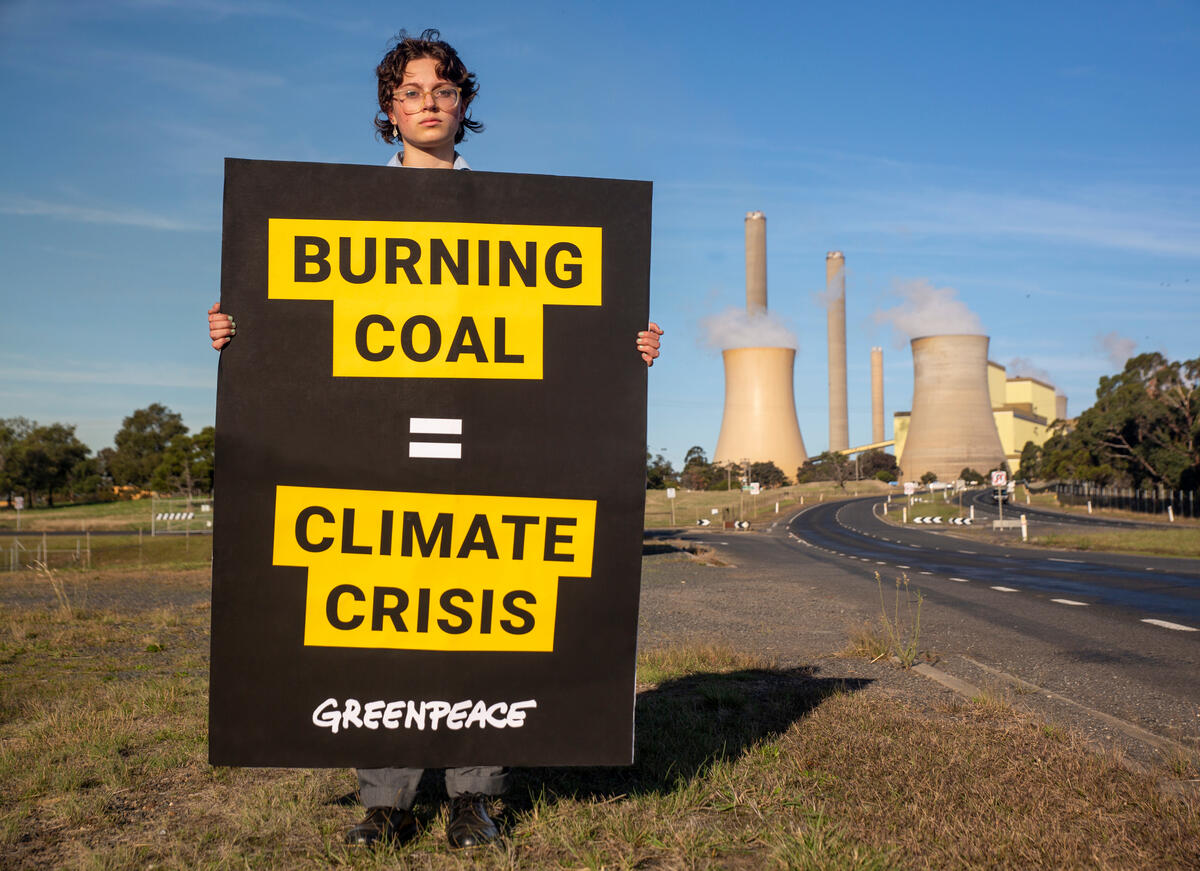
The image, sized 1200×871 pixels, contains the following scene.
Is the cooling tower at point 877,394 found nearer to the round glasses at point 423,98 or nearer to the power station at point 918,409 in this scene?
the power station at point 918,409

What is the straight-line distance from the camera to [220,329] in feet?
11.2

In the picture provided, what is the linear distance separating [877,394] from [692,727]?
152846 mm

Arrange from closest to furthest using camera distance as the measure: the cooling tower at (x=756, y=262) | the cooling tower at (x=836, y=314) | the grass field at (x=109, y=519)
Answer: the grass field at (x=109, y=519) < the cooling tower at (x=756, y=262) < the cooling tower at (x=836, y=314)

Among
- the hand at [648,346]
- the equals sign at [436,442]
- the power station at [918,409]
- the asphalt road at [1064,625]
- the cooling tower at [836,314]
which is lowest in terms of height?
the asphalt road at [1064,625]

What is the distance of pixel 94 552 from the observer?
34688mm

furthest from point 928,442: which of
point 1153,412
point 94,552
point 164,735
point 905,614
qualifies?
point 164,735

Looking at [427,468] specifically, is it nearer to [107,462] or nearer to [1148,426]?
[1148,426]

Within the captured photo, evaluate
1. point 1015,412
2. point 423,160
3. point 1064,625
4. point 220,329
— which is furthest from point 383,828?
point 1015,412

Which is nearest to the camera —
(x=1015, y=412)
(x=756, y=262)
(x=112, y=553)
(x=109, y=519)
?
(x=112, y=553)

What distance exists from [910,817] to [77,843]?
9.12ft

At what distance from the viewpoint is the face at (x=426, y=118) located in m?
3.67

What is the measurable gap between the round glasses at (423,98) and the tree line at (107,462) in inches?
3103

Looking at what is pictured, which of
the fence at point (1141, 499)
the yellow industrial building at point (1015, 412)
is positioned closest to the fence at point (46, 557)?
the fence at point (1141, 499)

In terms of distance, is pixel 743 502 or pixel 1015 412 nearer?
pixel 743 502
